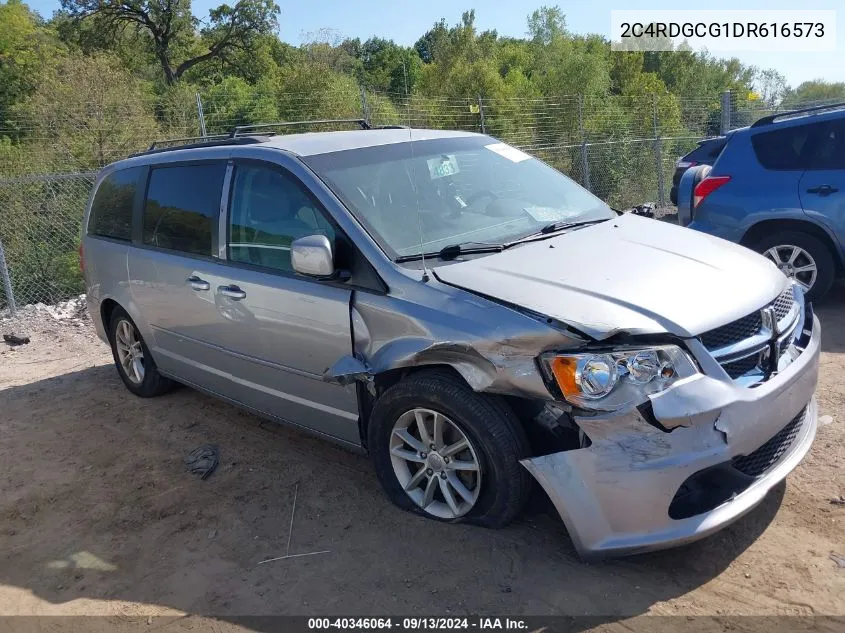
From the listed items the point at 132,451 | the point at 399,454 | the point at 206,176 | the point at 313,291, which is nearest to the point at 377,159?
the point at 313,291

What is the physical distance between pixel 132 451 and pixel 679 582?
11.4ft

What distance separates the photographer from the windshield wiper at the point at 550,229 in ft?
12.1

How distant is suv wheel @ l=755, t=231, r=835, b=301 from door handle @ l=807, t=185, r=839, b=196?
368 millimetres

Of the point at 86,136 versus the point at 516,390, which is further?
the point at 86,136

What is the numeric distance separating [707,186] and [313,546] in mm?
5064

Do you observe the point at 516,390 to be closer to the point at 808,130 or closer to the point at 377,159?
the point at 377,159

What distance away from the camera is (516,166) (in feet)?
14.6

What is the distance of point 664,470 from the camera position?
2.68m

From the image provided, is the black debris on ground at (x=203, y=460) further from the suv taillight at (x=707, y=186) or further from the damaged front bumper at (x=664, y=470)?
the suv taillight at (x=707, y=186)

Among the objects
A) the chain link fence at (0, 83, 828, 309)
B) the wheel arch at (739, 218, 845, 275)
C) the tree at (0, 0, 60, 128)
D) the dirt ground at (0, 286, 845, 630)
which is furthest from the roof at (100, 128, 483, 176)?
the tree at (0, 0, 60, 128)

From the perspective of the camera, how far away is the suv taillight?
6.62m

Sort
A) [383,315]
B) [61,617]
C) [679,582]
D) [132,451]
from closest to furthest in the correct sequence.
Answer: [679,582], [61,617], [383,315], [132,451]

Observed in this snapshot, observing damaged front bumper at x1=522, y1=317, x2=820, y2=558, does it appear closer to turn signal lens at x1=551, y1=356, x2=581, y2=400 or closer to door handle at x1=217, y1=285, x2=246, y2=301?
turn signal lens at x1=551, y1=356, x2=581, y2=400

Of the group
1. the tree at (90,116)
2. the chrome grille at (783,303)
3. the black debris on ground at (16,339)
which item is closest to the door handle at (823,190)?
the chrome grille at (783,303)
